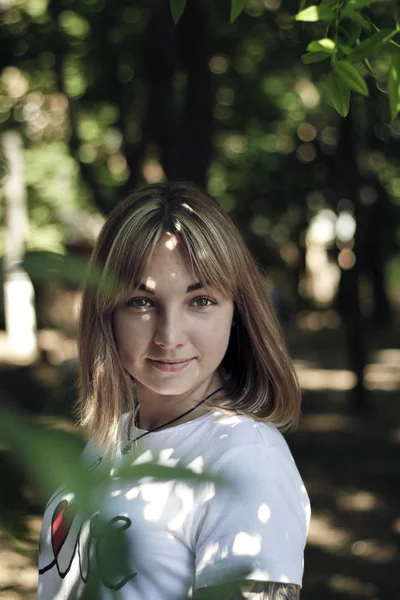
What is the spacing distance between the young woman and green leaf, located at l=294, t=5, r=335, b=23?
0.50 meters

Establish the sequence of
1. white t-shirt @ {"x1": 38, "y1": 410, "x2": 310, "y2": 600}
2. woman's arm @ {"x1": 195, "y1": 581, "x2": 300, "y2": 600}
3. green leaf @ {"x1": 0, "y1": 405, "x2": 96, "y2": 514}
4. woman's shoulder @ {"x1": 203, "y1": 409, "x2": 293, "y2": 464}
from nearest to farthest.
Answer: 1. green leaf @ {"x1": 0, "y1": 405, "x2": 96, "y2": 514}
2. woman's arm @ {"x1": 195, "y1": 581, "x2": 300, "y2": 600}
3. white t-shirt @ {"x1": 38, "y1": 410, "x2": 310, "y2": 600}
4. woman's shoulder @ {"x1": 203, "y1": 409, "x2": 293, "y2": 464}

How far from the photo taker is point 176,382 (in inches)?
79.5

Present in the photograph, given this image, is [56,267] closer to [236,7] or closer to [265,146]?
[236,7]

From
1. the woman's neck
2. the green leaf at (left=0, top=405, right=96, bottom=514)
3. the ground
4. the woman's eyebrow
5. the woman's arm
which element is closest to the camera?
the green leaf at (left=0, top=405, right=96, bottom=514)

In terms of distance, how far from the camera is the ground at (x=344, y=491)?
6.55 meters

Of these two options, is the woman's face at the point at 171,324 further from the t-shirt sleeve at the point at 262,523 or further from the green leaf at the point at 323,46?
the green leaf at the point at 323,46

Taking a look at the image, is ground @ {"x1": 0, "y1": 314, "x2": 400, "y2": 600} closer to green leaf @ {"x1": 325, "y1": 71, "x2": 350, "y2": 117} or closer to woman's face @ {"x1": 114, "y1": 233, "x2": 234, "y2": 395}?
woman's face @ {"x1": 114, "y1": 233, "x2": 234, "y2": 395}

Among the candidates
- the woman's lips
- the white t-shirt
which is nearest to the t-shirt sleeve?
the white t-shirt

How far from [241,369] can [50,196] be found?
25444mm

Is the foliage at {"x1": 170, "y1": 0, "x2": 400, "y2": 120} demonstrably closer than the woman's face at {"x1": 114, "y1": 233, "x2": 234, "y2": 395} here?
Yes

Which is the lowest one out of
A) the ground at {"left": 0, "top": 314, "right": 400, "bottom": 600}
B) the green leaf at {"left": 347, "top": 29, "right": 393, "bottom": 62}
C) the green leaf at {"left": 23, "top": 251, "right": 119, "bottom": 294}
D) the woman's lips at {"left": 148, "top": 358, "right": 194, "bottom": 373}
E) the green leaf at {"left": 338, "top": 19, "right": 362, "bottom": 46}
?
the ground at {"left": 0, "top": 314, "right": 400, "bottom": 600}

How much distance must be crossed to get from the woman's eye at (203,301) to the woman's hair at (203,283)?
0.10 feet

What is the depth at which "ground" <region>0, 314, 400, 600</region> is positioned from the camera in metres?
6.55

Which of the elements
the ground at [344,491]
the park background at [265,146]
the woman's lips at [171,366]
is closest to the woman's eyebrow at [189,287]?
the woman's lips at [171,366]
